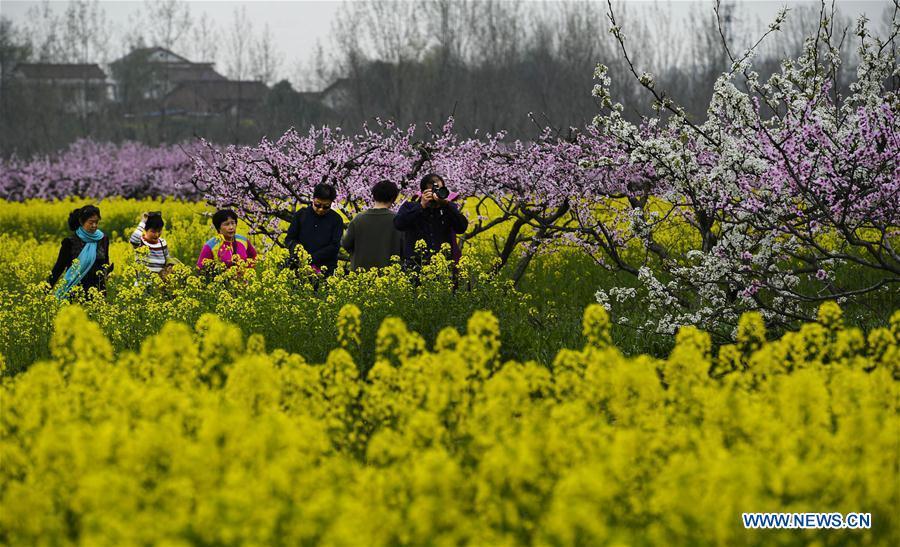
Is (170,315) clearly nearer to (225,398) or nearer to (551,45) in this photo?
(225,398)

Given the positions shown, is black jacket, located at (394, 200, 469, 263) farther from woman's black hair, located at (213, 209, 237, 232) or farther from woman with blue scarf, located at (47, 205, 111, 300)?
woman with blue scarf, located at (47, 205, 111, 300)

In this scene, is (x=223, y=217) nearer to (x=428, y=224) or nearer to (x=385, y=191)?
(x=385, y=191)

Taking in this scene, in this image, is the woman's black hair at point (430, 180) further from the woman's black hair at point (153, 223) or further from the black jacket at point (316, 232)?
the woman's black hair at point (153, 223)

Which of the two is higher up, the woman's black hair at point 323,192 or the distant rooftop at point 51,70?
the distant rooftop at point 51,70

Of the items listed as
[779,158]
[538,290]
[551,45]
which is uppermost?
[551,45]

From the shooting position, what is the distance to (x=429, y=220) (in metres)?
9.56

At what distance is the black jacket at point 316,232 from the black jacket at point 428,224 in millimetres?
894

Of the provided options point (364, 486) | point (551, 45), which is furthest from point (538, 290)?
point (551, 45)

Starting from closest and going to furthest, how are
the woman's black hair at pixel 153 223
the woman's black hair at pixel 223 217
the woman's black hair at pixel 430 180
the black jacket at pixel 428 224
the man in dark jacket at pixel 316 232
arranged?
1. the woman's black hair at pixel 430 180
2. the black jacket at pixel 428 224
3. the man in dark jacket at pixel 316 232
4. the woman's black hair at pixel 223 217
5. the woman's black hair at pixel 153 223

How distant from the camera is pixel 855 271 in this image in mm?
12539

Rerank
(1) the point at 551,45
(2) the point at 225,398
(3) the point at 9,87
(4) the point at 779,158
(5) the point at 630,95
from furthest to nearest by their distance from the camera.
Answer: (1) the point at 551,45 → (3) the point at 9,87 → (5) the point at 630,95 → (4) the point at 779,158 → (2) the point at 225,398

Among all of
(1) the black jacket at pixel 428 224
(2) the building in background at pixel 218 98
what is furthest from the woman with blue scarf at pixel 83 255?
(2) the building in background at pixel 218 98

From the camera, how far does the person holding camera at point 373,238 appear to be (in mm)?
9688

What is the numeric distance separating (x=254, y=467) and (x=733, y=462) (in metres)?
1.77
